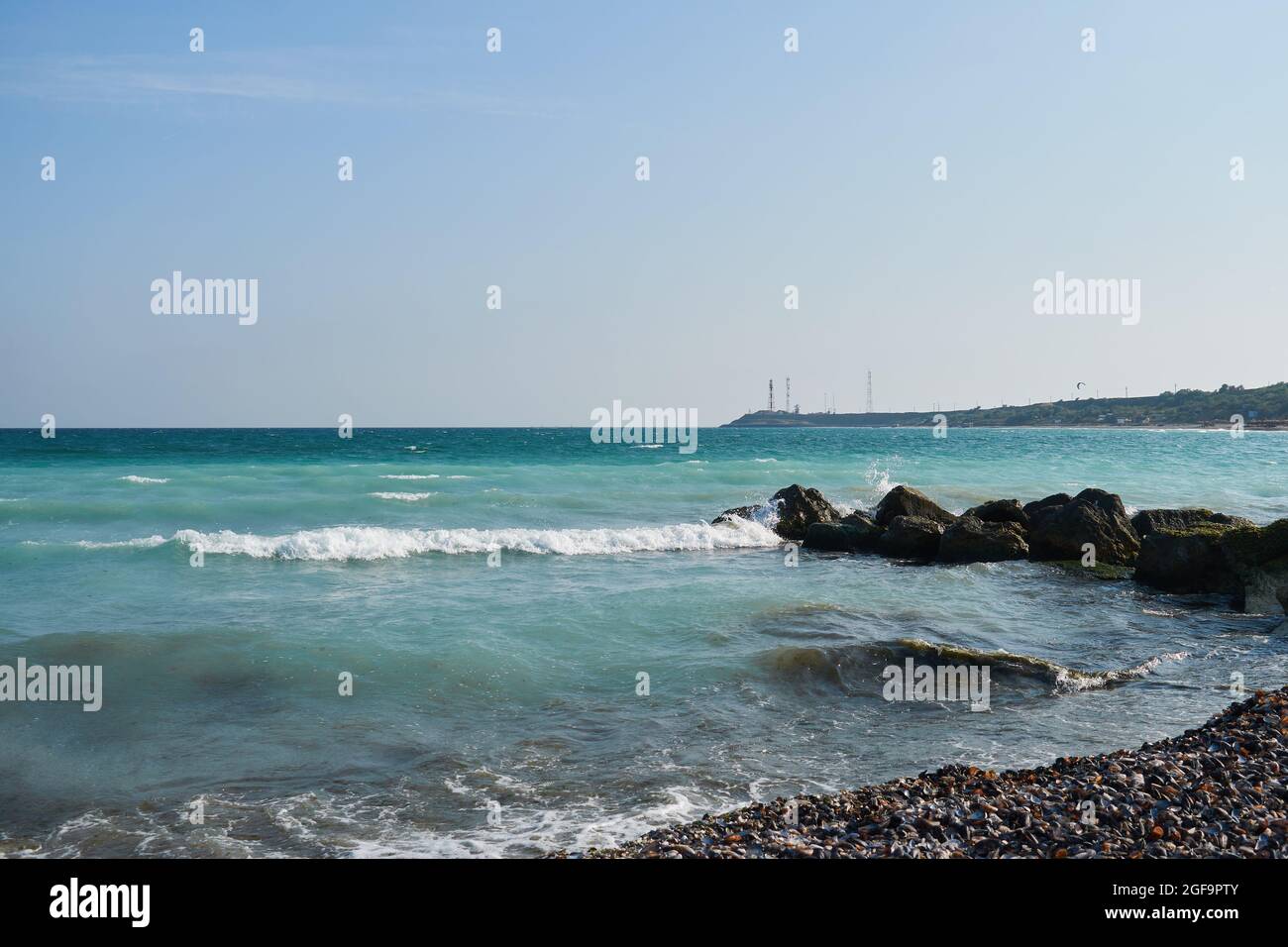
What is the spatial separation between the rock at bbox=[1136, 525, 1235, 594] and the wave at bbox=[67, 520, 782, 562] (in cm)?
968

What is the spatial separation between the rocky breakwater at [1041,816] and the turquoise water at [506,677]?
78cm

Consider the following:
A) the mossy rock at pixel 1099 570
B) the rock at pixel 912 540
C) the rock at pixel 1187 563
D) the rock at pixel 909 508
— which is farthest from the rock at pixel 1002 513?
the rock at pixel 1187 563

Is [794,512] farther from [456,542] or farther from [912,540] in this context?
[456,542]

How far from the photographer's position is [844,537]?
2330 centimetres

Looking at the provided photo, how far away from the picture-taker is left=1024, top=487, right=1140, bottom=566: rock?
2072 cm

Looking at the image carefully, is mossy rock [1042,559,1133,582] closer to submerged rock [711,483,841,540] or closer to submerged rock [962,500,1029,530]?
submerged rock [962,500,1029,530]

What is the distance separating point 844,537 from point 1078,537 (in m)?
5.61

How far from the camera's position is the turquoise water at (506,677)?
24.8 ft

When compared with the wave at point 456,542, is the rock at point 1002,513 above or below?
above

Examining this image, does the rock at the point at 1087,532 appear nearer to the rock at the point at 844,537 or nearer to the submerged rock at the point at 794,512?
the rock at the point at 844,537

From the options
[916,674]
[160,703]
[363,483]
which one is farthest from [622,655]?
[363,483]
